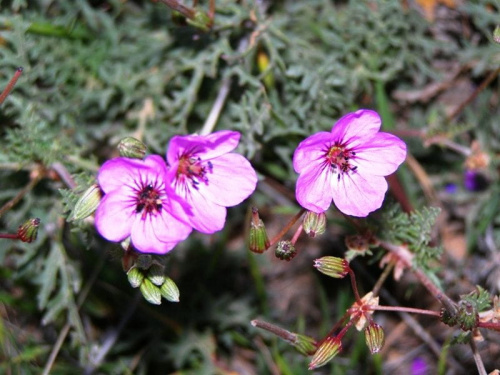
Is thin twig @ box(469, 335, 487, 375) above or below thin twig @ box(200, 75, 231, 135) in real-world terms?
below

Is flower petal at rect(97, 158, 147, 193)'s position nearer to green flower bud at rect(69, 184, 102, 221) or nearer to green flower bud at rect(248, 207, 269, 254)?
green flower bud at rect(69, 184, 102, 221)

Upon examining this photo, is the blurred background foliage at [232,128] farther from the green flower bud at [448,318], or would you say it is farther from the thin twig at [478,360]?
the green flower bud at [448,318]

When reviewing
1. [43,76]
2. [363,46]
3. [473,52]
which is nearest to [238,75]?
[363,46]

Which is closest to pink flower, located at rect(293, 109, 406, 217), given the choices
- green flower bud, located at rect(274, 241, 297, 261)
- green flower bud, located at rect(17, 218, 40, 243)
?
green flower bud, located at rect(274, 241, 297, 261)

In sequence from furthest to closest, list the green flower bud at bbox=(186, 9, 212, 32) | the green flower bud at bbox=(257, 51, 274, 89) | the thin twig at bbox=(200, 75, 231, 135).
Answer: the green flower bud at bbox=(257, 51, 274, 89) → the thin twig at bbox=(200, 75, 231, 135) → the green flower bud at bbox=(186, 9, 212, 32)

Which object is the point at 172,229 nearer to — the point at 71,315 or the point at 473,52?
the point at 71,315

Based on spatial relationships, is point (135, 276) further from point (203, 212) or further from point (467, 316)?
point (467, 316)

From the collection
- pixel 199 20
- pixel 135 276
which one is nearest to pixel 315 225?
pixel 135 276
